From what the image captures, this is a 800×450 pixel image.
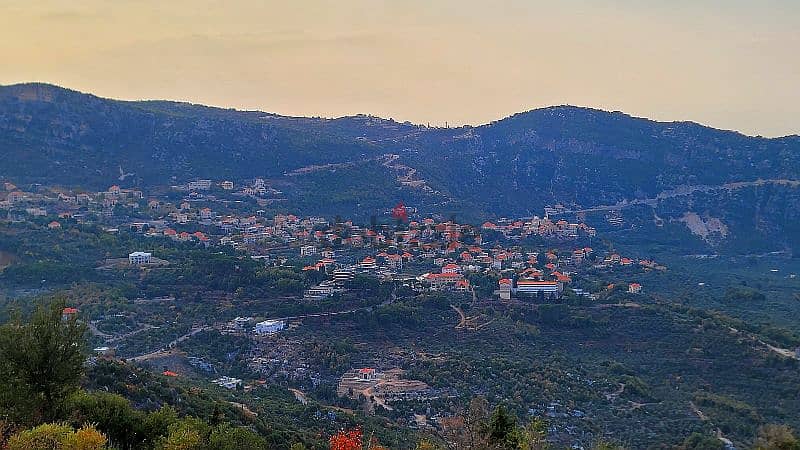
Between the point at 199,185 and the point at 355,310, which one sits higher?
the point at 199,185

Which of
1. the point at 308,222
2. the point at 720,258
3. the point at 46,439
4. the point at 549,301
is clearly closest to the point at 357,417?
the point at 46,439

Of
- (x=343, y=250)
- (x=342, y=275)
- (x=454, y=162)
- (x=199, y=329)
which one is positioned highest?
(x=454, y=162)

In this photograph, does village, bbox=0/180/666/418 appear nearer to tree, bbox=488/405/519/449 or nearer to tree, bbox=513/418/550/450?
tree, bbox=513/418/550/450

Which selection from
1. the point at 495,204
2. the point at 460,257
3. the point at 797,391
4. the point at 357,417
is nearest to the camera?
the point at 357,417

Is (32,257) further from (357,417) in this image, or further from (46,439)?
(46,439)

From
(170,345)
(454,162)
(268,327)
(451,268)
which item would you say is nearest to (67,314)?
(170,345)

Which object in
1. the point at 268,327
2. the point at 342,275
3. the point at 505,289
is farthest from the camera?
the point at 505,289

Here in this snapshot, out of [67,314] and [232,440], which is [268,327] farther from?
[232,440]
